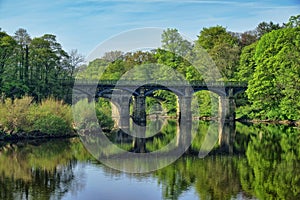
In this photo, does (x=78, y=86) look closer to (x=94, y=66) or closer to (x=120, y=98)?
(x=120, y=98)

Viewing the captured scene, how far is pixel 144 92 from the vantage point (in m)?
65.5

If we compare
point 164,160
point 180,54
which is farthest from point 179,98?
point 164,160

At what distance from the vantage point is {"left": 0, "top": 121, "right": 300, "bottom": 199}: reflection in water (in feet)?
74.4

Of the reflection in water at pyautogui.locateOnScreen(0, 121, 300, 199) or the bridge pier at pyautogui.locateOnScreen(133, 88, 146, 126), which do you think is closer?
the reflection in water at pyautogui.locateOnScreen(0, 121, 300, 199)

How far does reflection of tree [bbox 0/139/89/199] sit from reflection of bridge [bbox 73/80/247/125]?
70.6ft

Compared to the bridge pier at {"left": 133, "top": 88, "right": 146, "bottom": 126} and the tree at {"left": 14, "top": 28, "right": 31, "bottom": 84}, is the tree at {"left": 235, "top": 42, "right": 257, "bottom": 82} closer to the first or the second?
the bridge pier at {"left": 133, "top": 88, "right": 146, "bottom": 126}

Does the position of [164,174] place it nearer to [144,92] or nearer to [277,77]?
[277,77]

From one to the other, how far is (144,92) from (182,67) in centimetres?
1084

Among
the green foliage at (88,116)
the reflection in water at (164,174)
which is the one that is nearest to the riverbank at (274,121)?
the reflection in water at (164,174)

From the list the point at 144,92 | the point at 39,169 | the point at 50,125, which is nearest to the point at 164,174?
the point at 39,169

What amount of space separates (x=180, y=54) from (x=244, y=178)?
50.8m

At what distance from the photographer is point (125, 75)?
79.2 metres

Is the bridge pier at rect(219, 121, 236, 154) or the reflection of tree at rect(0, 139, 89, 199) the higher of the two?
the bridge pier at rect(219, 121, 236, 154)

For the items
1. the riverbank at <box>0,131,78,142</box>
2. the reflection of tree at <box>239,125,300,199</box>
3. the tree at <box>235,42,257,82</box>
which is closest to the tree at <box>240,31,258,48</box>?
the tree at <box>235,42,257,82</box>
